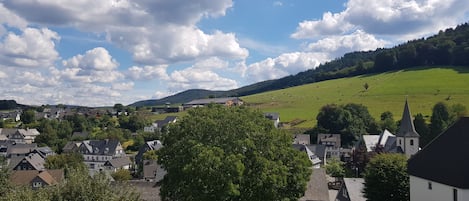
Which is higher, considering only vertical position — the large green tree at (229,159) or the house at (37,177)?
the large green tree at (229,159)

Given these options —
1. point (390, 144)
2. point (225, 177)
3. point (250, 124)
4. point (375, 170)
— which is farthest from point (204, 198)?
point (390, 144)

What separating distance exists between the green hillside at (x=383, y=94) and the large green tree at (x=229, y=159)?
87.0 meters

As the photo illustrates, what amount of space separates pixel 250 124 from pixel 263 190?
4.31m

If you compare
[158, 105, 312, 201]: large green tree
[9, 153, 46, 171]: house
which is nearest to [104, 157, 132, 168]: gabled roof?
[9, 153, 46, 171]: house

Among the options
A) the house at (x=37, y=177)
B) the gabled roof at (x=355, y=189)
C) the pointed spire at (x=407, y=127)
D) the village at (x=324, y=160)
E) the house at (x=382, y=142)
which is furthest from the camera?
the house at (x=382, y=142)

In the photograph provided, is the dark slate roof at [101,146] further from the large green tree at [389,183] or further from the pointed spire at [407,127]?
the large green tree at [389,183]

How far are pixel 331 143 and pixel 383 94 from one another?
39.0 meters

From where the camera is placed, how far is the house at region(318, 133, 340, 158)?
9957 centimetres

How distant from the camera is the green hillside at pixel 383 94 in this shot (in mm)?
118125

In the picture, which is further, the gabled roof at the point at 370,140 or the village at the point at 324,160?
the gabled roof at the point at 370,140

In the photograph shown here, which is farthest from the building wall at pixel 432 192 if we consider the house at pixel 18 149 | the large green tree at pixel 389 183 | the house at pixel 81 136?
the house at pixel 81 136

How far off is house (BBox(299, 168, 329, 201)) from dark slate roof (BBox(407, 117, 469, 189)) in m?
8.31

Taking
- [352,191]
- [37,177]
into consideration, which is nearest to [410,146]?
[352,191]

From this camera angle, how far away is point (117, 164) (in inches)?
3383
